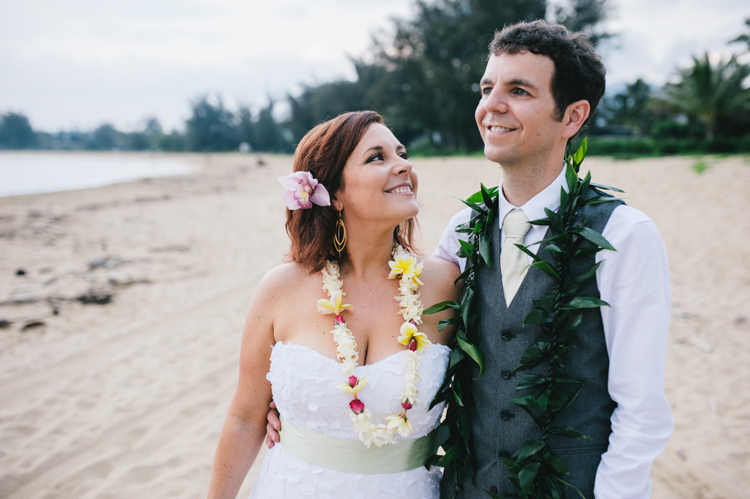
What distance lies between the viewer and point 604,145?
1952cm

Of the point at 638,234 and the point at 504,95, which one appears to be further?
the point at 504,95

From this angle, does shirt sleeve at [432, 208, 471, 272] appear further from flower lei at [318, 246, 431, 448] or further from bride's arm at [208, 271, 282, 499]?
bride's arm at [208, 271, 282, 499]

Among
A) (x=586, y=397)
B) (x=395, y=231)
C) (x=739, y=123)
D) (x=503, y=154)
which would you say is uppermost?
(x=739, y=123)

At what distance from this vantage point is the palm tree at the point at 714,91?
19.4m

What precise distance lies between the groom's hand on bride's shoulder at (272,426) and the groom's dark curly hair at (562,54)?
2.08 meters

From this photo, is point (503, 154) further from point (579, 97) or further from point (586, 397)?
point (586, 397)

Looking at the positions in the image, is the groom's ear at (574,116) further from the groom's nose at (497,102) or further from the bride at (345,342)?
the bride at (345,342)

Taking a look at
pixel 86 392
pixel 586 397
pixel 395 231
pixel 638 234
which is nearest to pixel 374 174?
pixel 395 231

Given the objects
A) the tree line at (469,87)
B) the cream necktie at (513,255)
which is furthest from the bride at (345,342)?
the tree line at (469,87)

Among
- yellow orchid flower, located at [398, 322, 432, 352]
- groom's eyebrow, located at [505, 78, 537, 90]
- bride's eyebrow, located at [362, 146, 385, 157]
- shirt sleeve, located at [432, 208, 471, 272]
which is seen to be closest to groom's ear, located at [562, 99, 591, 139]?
groom's eyebrow, located at [505, 78, 537, 90]

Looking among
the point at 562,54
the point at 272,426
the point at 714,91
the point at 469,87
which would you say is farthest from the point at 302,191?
the point at 469,87

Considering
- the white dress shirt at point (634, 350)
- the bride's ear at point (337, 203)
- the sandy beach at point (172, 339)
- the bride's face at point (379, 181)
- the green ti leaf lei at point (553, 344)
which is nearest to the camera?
the white dress shirt at point (634, 350)

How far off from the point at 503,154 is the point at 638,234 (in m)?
0.64

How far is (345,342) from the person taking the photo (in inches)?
81.3
